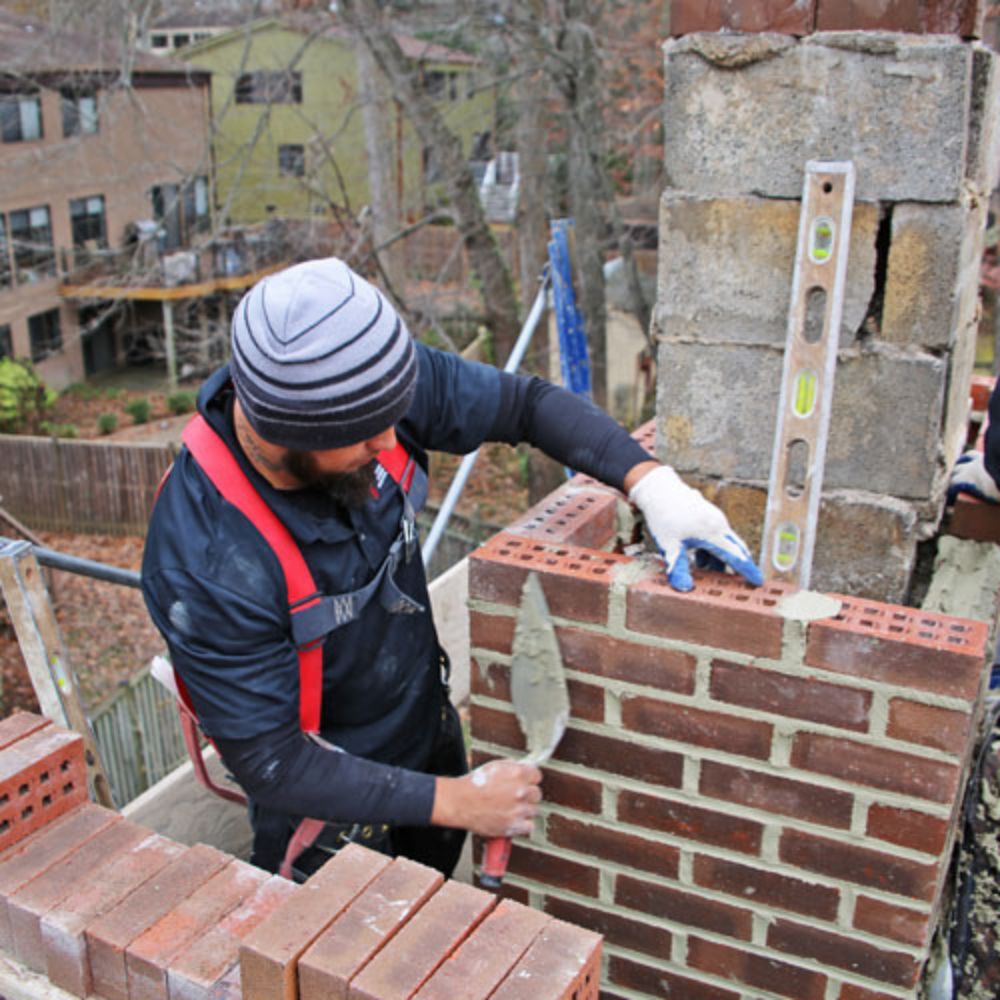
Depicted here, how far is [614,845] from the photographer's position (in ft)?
8.02

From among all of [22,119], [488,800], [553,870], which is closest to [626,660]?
[488,800]

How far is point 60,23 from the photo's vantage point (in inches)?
428

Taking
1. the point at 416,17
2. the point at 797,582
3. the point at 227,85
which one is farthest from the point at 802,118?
the point at 227,85

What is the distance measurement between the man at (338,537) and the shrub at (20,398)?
20108 millimetres

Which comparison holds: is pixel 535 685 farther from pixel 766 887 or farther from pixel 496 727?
pixel 766 887

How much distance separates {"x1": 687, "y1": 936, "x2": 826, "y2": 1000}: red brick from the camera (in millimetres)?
2297

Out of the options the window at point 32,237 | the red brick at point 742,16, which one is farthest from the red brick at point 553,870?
the window at point 32,237

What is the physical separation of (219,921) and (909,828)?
1282 millimetres

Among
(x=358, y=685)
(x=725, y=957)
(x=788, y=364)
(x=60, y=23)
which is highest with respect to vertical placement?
(x=60, y=23)

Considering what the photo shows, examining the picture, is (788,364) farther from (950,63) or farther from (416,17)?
(416,17)

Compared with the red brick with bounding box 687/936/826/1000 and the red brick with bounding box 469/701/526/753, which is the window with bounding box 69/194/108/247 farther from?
the red brick with bounding box 687/936/826/1000

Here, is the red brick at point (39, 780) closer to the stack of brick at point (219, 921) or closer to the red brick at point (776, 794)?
the stack of brick at point (219, 921)

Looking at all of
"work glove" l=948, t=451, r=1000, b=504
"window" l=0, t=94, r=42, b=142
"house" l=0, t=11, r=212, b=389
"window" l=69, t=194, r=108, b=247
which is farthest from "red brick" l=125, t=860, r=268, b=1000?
"window" l=69, t=194, r=108, b=247

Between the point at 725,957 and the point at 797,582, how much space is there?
841mm
